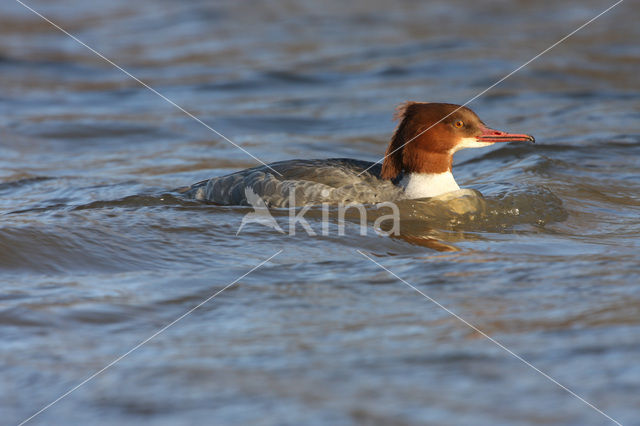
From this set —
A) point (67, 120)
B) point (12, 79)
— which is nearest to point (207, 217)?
point (67, 120)

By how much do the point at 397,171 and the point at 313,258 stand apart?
1625 millimetres

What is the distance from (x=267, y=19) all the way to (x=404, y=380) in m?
13.8

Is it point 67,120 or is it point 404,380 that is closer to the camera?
point 404,380

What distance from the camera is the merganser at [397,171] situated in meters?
6.86

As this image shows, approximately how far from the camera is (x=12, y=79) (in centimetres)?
1339

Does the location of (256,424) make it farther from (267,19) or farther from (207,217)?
(267,19)

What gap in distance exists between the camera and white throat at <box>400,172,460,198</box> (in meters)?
7.02
